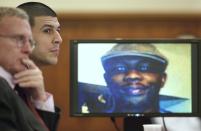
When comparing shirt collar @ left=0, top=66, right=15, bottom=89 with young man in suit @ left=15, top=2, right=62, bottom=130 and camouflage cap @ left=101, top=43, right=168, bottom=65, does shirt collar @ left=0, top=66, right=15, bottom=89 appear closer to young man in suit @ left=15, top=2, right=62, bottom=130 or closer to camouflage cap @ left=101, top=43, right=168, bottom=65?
young man in suit @ left=15, top=2, right=62, bottom=130

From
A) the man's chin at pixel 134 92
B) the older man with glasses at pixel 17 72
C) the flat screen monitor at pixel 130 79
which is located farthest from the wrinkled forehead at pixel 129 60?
the older man with glasses at pixel 17 72

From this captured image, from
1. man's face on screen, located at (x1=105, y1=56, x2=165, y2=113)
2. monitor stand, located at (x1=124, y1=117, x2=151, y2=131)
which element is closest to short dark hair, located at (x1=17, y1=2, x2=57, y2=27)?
man's face on screen, located at (x1=105, y1=56, x2=165, y2=113)

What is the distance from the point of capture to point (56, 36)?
1.74 meters

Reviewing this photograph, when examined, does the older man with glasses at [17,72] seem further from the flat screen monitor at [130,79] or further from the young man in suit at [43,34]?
the flat screen monitor at [130,79]

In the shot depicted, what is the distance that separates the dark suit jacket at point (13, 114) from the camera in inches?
43.1

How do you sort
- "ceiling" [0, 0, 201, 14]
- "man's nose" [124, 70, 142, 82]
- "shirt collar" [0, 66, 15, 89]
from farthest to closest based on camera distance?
"ceiling" [0, 0, 201, 14], "man's nose" [124, 70, 142, 82], "shirt collar" [0, 66, 15, 89]

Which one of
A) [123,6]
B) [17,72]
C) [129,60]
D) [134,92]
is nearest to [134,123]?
[134,92]

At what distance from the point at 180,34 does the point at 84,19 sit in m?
0.48

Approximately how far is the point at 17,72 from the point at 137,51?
0.81m

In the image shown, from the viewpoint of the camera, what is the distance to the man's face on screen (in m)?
1.97

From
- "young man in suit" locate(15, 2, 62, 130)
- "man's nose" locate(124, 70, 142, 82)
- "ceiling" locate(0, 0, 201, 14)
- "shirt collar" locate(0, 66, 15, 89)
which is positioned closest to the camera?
"shirt collar" locate(0, 66, 15, 89)

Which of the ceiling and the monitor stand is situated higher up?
the ceiling

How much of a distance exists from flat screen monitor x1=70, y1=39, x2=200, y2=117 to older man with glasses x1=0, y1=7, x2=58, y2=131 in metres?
0.58

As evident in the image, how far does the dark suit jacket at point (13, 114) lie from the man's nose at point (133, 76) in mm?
797
